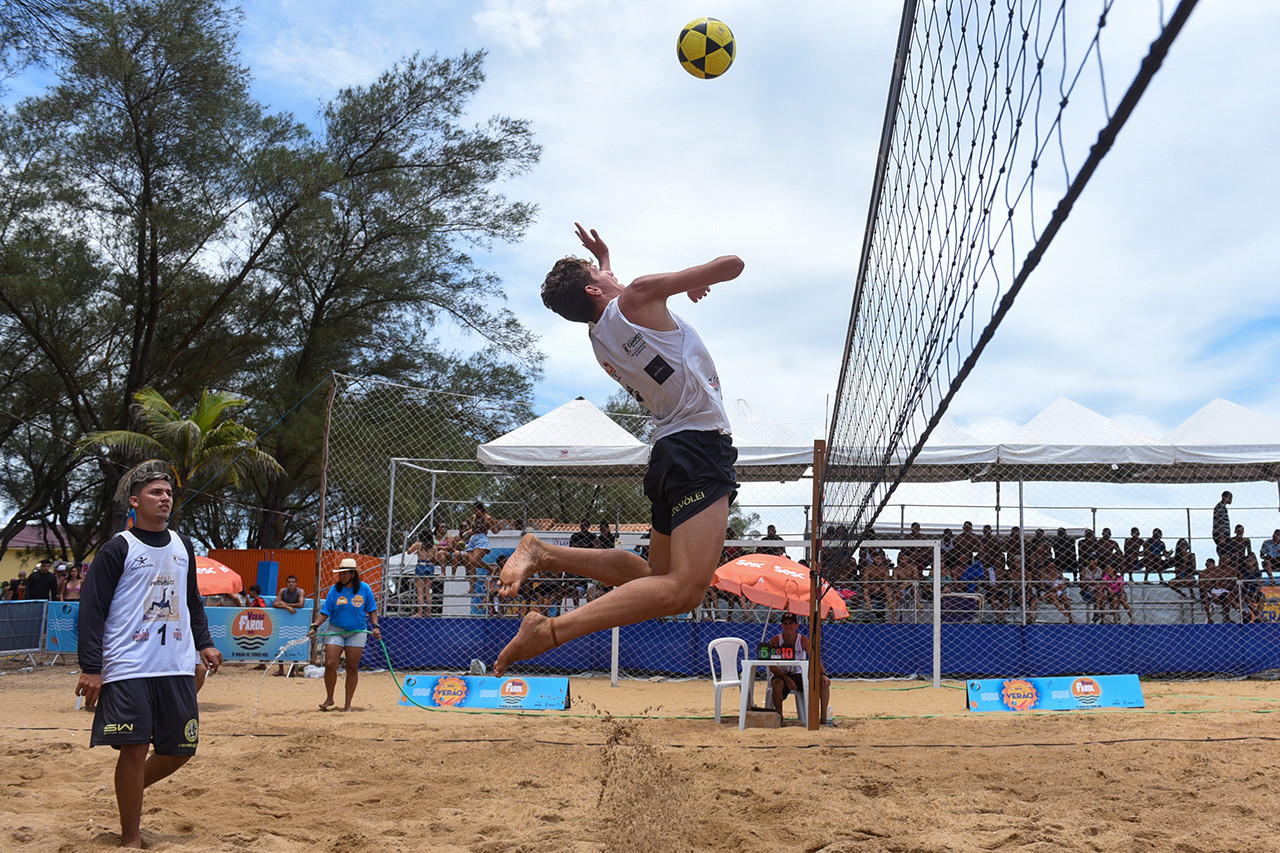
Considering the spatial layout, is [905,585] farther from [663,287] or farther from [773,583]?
[663,287]

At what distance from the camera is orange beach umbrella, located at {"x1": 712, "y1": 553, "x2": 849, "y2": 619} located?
8.77 meters

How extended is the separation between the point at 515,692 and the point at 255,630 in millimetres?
4933

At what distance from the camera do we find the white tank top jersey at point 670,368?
337cm

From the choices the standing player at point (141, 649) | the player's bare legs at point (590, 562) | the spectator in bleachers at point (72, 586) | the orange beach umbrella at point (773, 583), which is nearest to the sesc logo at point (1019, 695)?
the orange beach umbrella at point (773, 583)

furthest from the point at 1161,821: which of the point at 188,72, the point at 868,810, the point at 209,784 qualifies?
the point at 188,72

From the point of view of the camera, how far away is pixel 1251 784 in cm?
457

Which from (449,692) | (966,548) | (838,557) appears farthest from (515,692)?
(966,548)

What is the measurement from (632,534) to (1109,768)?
26.5ft

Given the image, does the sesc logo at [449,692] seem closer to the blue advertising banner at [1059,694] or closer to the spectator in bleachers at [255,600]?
the blue advertising banner at [1059,694]

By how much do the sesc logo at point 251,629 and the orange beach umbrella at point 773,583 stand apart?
5.91 m

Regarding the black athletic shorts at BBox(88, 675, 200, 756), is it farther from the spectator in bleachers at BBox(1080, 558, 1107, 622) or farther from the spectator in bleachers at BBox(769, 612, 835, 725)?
the spectator in bleachers at BBox(1080, 558, 1107, 622)

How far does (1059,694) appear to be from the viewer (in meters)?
7.99

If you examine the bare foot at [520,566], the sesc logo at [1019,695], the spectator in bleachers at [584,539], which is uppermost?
the spectator in bleachers at [584,539]

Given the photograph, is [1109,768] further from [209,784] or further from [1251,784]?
[209,784]
